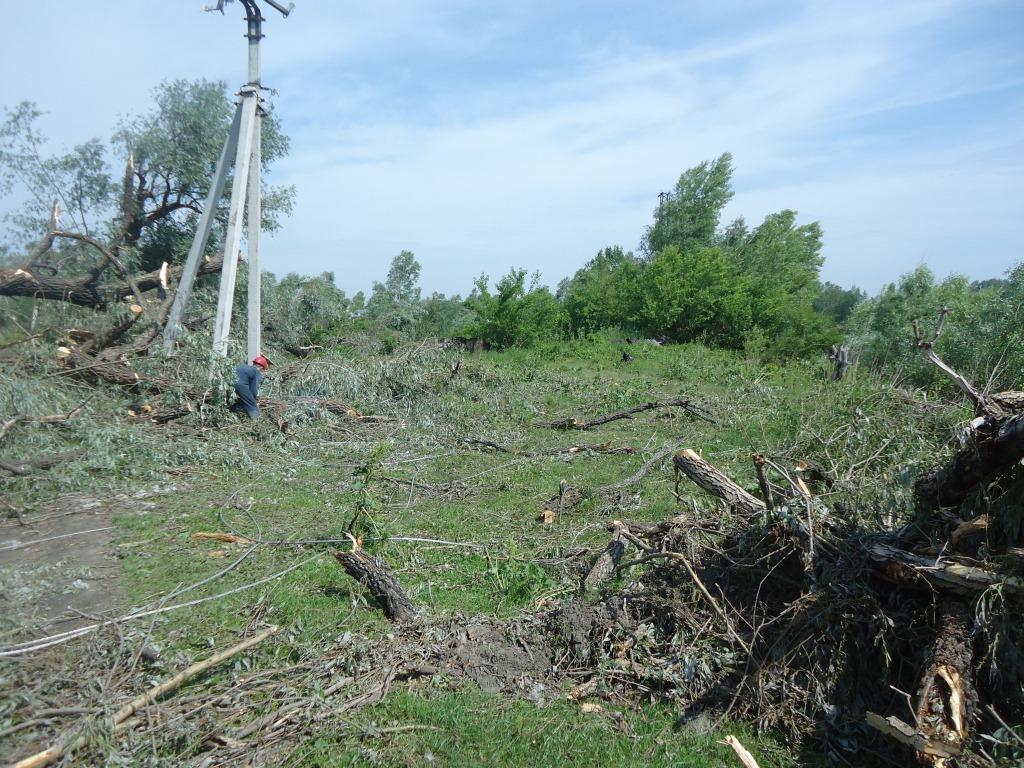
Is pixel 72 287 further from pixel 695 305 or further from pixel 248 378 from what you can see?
pixel 695 305

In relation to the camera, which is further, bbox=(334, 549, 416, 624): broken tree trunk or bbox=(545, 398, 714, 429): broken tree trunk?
bbox=(545, 398, 714, 429): broken tree trunk

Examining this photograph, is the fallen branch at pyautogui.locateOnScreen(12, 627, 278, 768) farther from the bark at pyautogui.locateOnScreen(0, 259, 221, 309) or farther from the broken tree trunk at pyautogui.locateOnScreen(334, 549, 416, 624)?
the bark at pyautogui.locateOnScreen(0, 259, 221, 309)

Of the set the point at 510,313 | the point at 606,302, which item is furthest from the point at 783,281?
the point at 510,313

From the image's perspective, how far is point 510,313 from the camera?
781 inches

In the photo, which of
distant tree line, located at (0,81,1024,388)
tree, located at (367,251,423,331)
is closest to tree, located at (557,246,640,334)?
distant tree line, located at (0,81,1024,388)

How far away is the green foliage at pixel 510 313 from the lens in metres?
19.9

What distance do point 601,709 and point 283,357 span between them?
1040 centimetres

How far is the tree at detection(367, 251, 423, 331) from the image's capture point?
58.6 feet

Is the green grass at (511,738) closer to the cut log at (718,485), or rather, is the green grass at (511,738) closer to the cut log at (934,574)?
the cut log at (934,574)

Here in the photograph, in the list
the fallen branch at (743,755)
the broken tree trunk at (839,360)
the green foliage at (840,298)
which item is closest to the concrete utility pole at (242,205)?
the fallen branch at (743,755)

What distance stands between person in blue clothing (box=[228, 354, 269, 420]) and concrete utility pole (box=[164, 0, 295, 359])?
1.25 meters

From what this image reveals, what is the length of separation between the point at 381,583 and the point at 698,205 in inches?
1304

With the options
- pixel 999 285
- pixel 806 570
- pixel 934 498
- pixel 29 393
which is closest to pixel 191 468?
pixel 29 393

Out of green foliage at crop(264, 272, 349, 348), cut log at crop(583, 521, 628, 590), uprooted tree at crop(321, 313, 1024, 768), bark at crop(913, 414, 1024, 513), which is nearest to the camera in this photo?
uprooted tree at crop(321, 313, 1024, 768)
